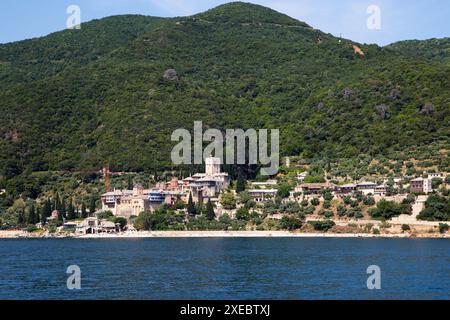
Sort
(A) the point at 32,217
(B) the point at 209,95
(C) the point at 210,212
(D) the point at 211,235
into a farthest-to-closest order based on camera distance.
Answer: (B) the point at 209,95, (A) the point at 32,217, (C) the point at 210,212, (D) the point at 211,235

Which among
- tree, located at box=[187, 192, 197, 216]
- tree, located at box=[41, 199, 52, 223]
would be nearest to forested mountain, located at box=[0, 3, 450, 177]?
tree, located at box=[41, 199, 52, 223]

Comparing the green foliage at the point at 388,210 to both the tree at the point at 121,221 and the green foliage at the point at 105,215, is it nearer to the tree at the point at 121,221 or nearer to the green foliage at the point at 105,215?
the tree at the point at 121,221

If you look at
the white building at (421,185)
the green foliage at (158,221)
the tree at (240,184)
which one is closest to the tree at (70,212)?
the green foliage at (158,221)

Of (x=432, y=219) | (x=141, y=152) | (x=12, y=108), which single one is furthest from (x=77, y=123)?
(x=432, y=219)

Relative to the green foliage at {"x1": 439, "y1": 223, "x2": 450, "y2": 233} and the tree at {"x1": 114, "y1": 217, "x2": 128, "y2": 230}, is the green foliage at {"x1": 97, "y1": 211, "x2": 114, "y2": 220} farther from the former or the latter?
the green foliage at {"x1": 439, "y1": 223, "x2": 450, "y2": 233}

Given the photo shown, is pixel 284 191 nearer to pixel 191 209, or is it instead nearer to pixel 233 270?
pixel 191 209

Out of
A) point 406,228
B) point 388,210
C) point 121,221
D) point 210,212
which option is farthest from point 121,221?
point 406,228
